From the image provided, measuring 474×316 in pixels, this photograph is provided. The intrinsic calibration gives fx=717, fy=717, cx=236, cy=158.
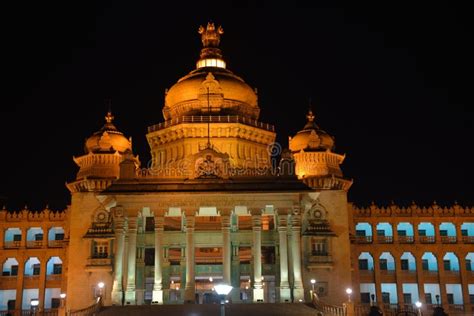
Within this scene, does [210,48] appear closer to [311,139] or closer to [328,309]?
[311,139]

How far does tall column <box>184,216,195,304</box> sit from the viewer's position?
5462 centimetres

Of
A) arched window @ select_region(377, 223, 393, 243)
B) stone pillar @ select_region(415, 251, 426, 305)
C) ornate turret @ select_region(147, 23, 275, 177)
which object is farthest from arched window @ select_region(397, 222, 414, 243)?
ornate turret @ select_region(147, 23, 275, 177)

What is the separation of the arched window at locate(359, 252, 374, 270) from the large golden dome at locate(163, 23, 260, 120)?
1869cm

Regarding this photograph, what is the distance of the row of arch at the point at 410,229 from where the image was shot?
77.1m

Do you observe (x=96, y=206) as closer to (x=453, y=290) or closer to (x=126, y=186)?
(x=126, y=186)

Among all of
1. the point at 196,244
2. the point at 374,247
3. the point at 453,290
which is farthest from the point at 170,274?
the point at 453,290

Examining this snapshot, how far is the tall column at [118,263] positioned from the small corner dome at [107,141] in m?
13.3

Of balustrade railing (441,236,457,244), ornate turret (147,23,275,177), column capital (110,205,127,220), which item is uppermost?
ornate turret (147,23,275,177)

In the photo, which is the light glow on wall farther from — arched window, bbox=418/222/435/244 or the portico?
arched window, bbox=418/222/435/244

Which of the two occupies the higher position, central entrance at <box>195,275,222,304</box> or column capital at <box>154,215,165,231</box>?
column capital at <box>154,215,165,231</box>

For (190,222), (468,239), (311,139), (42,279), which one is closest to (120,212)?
(190,222)

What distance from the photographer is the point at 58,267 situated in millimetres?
76125

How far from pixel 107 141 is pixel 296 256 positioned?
23748mm

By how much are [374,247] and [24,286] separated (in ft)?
119
